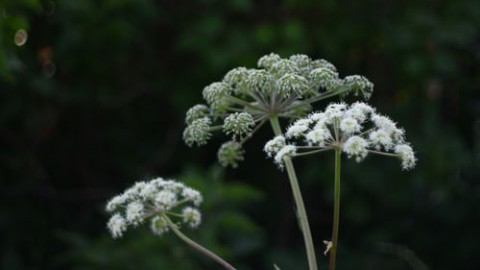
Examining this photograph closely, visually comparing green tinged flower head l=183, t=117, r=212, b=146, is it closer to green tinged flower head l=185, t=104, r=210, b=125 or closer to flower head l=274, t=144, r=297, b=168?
green tinged flower head l=185, t=104, r=210, b=125

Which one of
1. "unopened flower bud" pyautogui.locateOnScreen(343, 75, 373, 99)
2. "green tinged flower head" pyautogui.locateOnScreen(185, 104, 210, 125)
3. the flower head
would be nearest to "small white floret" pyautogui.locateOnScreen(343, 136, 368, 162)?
the flower head

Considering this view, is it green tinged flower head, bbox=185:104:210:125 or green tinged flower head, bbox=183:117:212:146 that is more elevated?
green tinged flower head, bbox=185:104:210:125

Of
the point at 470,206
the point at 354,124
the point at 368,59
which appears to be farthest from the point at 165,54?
the point at 354,124

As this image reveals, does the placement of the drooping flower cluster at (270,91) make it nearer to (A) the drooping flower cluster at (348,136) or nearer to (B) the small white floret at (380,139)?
(A) the drooping flower cluster at (348,136)

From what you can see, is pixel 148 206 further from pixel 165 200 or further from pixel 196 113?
pixel 196 113

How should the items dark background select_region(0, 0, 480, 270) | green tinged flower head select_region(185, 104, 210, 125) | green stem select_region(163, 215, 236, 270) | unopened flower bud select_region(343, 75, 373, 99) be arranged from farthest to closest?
dark background select_region(0, 0, 480, 270)
green tinged flower head select_region(185, 104, 210, 125)
unopened flower bud select_region(343, 75, 373, 99)
green stem select_region(163, 215, 236, 270)

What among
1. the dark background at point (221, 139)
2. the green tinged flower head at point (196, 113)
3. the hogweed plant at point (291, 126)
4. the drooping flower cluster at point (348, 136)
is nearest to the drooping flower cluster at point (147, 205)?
the hogweed plant at point (291, 126)

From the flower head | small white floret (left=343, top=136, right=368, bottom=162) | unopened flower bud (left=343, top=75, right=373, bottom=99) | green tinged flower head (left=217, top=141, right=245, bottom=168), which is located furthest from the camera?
green tinged flower head (left=217, top=141, right=245, bottom=168)
